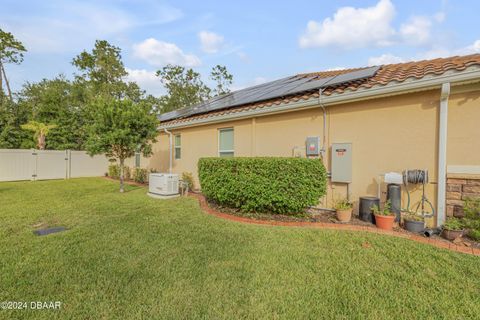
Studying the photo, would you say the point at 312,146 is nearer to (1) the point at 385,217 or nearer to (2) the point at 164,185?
(1) the point at 385,217

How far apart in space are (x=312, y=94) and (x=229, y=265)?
14.9 ft

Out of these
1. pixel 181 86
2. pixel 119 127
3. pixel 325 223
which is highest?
pixel 181 86

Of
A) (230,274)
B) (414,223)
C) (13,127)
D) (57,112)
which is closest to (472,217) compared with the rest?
(414,223)

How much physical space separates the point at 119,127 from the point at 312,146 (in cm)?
634

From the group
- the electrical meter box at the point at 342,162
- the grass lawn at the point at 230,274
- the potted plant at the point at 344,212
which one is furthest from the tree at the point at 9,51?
the potted plant at the point at 344,212

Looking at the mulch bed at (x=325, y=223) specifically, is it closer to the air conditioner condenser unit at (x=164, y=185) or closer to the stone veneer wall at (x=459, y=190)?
the stone veneer wall at (x=459, y=190)

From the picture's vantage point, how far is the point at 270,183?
4934 mm

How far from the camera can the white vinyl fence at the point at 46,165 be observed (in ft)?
41.7

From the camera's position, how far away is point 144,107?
8617 mm

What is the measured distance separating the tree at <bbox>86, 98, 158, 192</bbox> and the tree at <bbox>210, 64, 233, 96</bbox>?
18.7m

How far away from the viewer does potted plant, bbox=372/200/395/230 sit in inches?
166

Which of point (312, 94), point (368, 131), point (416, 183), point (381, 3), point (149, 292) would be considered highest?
point (381, 3)

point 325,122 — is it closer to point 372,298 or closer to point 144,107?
point 372,298

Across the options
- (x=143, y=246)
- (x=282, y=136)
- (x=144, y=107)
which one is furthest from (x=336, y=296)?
(x=144, y=107)
